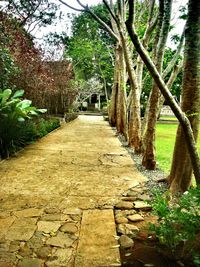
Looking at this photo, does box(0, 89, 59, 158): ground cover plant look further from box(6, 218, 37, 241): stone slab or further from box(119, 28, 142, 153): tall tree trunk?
box(6, 218, 37, 241): stone slab

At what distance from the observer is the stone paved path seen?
2.95 meters

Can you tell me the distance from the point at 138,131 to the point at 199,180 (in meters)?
5.74

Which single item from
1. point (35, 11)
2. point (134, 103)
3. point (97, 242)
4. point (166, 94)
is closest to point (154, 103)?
point (166, 94)

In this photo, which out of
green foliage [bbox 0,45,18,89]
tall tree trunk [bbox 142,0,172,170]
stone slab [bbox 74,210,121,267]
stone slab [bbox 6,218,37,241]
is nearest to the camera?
stone slab [bbox 74,210,121,267]

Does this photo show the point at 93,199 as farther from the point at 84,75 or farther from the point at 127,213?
the point at 84,75

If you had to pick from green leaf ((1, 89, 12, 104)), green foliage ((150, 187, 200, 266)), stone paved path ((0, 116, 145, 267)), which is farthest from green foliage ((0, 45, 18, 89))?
green foliage ((150, 187, 200, 266))

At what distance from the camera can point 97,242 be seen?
10.5 feet

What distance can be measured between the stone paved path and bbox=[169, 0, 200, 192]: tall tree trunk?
101cm

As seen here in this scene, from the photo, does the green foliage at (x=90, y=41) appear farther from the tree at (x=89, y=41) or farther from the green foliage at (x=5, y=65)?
the green foliage at (x=5, y=65)

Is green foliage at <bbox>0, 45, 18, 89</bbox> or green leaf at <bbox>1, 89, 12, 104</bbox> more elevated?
green foliage at <bbox>0, 45, 18, 89</bbox>

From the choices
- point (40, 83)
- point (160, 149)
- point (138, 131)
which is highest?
point (40, 83)

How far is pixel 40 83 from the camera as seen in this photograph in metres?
11.4

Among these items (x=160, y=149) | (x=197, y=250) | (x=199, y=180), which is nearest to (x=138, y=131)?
(x=160, y=149)

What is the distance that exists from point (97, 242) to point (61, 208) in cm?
109
